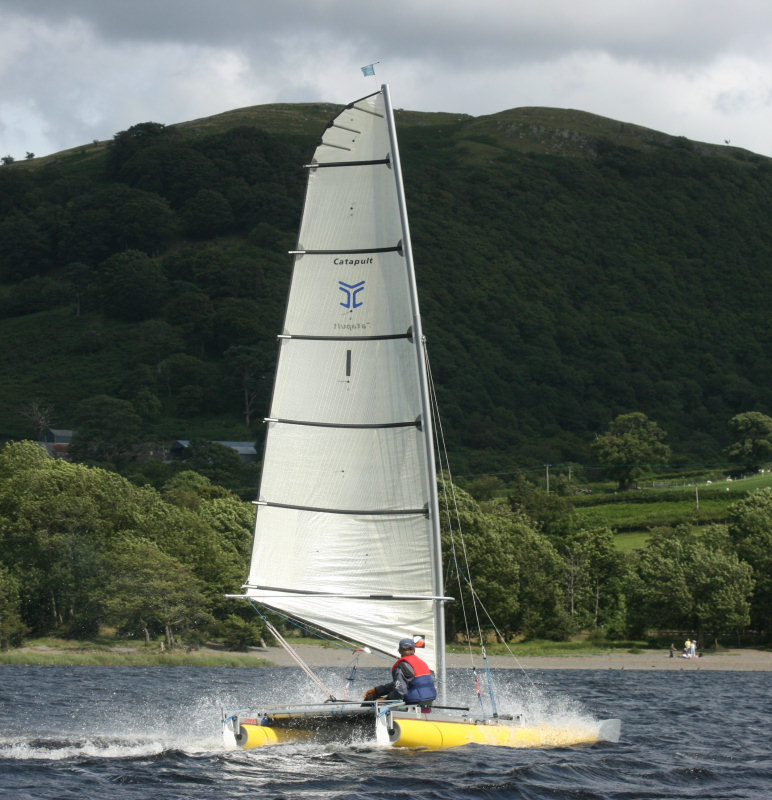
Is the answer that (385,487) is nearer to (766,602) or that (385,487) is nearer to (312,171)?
(312,171)

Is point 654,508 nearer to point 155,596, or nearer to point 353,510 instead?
point 155,596

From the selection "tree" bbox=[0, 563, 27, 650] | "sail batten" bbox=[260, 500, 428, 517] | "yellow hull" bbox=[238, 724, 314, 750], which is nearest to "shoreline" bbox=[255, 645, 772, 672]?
"tree" bbox=[0, 563, 27, 650]

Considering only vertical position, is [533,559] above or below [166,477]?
below

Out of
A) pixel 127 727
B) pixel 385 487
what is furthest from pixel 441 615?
pixel 127 727

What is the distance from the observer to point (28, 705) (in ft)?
123

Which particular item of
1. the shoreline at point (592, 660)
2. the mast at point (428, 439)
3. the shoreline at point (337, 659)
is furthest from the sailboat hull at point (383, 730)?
the shoreline at point (592, 660)

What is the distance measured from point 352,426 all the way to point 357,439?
0.31m

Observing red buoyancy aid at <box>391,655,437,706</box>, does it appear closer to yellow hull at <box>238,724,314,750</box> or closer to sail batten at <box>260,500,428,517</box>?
yellow hull at <box>238,724,314,750</box>

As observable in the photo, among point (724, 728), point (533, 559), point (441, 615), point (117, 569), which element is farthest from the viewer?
point (533, 559)

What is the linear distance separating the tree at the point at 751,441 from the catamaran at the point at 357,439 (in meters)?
151

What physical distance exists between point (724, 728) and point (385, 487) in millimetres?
15270

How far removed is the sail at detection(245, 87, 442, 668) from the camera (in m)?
26.0

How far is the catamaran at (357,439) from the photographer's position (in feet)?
85.0

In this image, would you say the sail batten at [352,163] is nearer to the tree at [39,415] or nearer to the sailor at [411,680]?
the sailor at [411,680]
